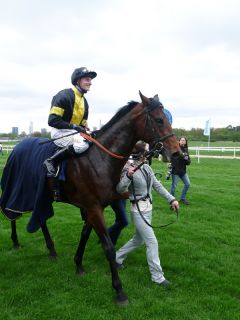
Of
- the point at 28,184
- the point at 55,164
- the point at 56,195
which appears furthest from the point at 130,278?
the point at 28,184

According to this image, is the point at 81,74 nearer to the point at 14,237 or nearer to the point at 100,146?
the point at 100,146

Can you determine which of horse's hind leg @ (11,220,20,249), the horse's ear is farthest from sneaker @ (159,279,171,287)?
horse's hind leg @ (11,220,20,249)

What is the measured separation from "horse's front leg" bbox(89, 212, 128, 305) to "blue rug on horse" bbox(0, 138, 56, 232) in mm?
857

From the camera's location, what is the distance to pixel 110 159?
4574 millimetres

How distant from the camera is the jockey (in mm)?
4680

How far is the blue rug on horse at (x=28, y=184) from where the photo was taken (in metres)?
4.94

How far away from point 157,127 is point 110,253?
1539 mm

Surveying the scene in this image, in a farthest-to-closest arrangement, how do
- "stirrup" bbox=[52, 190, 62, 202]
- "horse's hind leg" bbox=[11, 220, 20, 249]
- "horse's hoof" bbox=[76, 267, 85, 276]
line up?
"horse's hind leg" bbox=[11, 220, 20, 249], "horse's hoof" bbox=[76, 267, 85, 276], "stirrup" bbox=[52, 190, 62, 202]

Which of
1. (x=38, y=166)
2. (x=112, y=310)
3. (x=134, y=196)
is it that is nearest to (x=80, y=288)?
(x=112, y=310)

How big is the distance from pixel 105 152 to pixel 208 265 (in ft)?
7.44

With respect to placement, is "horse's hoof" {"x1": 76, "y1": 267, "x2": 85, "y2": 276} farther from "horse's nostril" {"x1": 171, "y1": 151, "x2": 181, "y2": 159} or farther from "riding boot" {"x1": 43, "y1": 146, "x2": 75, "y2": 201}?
"horse's nostril" {"x1": 171, "y1": 151, "x2": 181, "y2": 159}

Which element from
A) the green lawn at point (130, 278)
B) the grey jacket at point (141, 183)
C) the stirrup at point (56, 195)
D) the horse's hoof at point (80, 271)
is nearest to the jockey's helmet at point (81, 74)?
the grey jacket at point (141, 183)

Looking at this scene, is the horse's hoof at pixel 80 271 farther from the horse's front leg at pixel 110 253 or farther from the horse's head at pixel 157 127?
the horse's head at pixel 157 127

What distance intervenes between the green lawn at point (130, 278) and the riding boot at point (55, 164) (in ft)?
3.96
